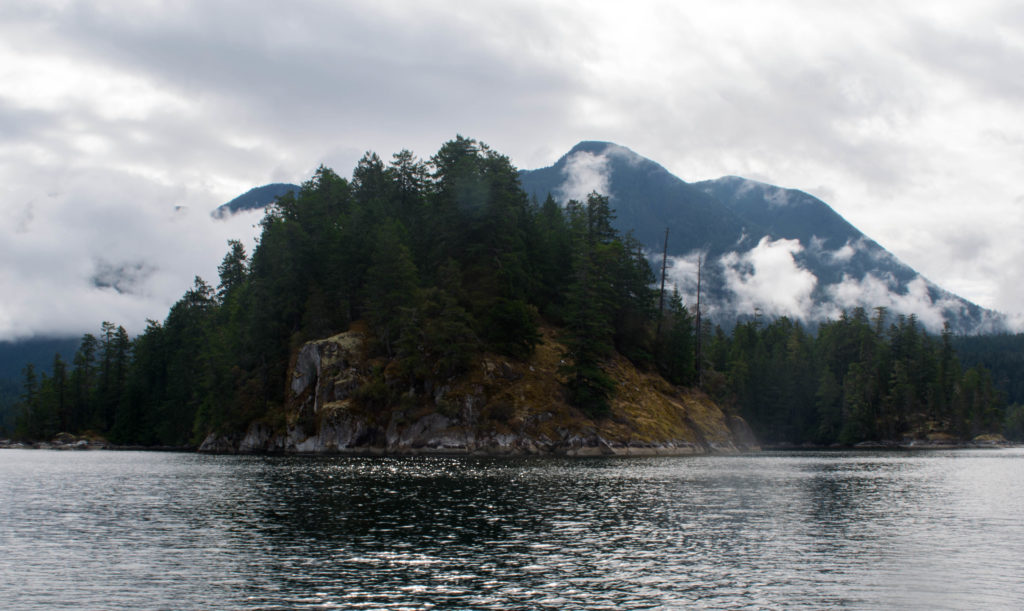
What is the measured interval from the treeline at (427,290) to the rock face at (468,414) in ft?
5.89

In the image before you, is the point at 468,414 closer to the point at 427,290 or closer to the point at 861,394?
the point at 427,290

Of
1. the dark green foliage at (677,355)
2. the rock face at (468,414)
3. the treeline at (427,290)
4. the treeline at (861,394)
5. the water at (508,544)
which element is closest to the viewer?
the water at (508,544)

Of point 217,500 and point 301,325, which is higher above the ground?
point 301,325

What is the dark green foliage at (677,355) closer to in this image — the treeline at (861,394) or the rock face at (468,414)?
the rock face at (468,414)

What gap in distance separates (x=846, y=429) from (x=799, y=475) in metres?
119

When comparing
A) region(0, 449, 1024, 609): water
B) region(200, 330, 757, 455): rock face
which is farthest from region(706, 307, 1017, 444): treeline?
region(0, 449, 1024, 609): water

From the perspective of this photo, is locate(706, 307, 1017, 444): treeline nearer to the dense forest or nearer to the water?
the dense forest

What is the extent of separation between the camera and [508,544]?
31.7 meters

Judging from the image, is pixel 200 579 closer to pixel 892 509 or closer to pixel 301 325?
pixel 892 509

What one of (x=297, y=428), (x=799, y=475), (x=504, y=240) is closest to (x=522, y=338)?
(x=504, y=240)

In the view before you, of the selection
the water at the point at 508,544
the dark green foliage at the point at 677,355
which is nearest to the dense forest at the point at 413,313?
the dark green foliage at the point at 677,355

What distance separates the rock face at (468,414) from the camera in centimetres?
9944

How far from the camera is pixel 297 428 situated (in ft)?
358

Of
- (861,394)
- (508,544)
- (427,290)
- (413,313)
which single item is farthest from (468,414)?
(861,394)
